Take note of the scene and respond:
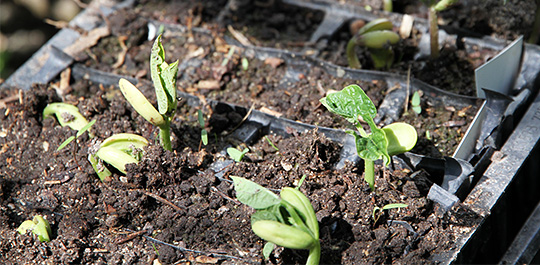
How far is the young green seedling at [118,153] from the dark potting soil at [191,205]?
0.04 metres

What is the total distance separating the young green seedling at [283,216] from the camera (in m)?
1.26

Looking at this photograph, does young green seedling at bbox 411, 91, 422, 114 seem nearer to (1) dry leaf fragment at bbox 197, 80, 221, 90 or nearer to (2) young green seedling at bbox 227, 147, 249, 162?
(2) young green seedling at bbox 227, 147, 249, 162

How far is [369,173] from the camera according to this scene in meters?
1.57

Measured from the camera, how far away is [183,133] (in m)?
1.91

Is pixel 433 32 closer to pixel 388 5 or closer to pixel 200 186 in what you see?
pixel 388 5

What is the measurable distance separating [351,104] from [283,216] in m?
0.35

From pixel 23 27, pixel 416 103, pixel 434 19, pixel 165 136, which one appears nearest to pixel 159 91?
pixel 165 136

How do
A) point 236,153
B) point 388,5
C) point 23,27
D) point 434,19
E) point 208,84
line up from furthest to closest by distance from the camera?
1. point 23,27
2. point 388,5
3. point 208,84
4. point 434,19
5. point 236,153

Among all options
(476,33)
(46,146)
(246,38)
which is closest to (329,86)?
(246,38)

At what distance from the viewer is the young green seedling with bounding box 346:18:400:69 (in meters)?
2.04

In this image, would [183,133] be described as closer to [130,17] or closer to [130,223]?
[130,223]

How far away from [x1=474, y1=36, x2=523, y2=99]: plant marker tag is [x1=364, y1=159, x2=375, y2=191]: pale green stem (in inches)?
19.2

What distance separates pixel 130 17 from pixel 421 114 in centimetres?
130

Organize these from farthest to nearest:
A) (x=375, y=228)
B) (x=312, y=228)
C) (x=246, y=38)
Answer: (x=246, y=38)
(x=375, y=228)
(x=312, y=228)
